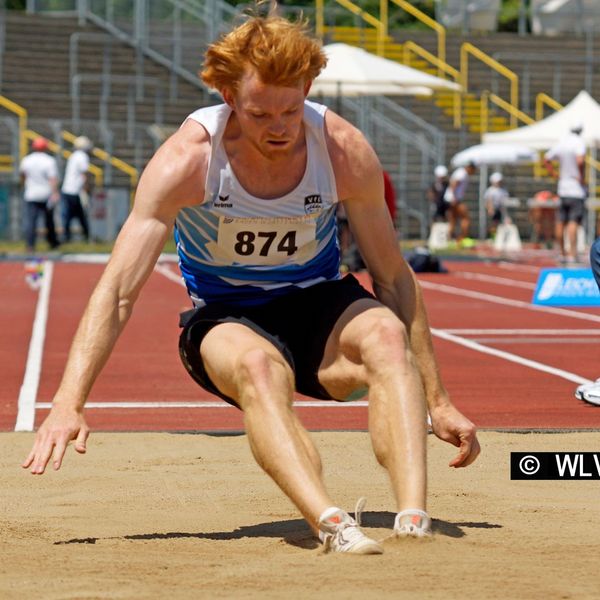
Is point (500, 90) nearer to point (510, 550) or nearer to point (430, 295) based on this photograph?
point (430, 295)

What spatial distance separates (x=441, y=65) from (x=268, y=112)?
33313mm


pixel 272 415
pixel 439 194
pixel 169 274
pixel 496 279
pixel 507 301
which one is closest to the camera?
pixel 272 415

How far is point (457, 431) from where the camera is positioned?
211 inches

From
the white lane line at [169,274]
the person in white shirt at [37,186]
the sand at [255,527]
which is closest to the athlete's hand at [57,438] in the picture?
the sand at [255,527]

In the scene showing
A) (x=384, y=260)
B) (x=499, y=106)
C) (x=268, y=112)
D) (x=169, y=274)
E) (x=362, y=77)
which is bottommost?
(x=169, y=274)

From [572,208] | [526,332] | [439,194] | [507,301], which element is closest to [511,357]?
[526,332]

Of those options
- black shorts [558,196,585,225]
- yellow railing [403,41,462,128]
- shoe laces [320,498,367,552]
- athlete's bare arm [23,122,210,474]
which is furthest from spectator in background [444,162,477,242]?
shoe laces [320,498,367,552]

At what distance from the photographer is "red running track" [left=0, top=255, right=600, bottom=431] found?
8.72m

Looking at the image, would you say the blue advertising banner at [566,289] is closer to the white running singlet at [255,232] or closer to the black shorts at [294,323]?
the white running singlet at [255,232]

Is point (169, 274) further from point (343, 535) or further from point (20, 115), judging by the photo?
point (343, 535)

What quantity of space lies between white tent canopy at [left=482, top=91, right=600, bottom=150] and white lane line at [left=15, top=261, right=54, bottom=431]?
1335 cm

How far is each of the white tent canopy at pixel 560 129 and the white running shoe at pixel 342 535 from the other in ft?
81.2

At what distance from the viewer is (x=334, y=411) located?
9016 mm

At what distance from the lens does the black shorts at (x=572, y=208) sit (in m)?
24.0
